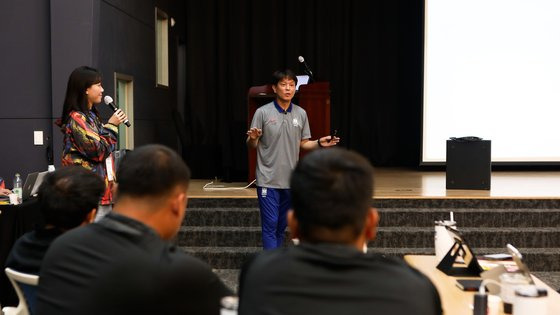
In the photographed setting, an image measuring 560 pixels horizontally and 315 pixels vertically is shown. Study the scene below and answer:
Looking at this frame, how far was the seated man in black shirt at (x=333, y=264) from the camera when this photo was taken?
1233 millimetres

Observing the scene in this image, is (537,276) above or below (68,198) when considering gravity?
below

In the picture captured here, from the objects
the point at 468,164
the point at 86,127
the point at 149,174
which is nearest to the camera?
the point at 149,174

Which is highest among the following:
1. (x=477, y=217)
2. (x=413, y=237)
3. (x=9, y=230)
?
(x=9, y=230)

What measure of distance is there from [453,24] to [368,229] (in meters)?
7.18

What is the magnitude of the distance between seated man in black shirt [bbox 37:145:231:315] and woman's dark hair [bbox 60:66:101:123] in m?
2.02

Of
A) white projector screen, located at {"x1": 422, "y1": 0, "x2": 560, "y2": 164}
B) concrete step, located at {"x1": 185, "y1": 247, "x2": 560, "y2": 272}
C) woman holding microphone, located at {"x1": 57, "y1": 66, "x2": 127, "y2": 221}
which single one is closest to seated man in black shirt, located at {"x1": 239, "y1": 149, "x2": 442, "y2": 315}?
woman holding microphone, located at {"x1": 57, "y1": 66, "x2": 127, "y2": 221}

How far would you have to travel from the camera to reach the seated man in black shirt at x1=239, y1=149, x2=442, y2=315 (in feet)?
4.05

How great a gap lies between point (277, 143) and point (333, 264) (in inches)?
138

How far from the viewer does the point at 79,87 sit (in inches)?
137

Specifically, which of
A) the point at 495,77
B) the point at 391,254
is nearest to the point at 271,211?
the point at 391,254

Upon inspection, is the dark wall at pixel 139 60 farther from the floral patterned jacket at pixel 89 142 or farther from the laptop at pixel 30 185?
the floral patterned jacket at pixel 89 142

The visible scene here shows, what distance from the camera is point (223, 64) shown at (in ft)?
31.4

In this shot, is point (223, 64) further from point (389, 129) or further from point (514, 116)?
point (514, 116)

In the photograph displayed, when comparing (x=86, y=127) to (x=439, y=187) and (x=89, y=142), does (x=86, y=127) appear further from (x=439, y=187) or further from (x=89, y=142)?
(x=439, y=187)
